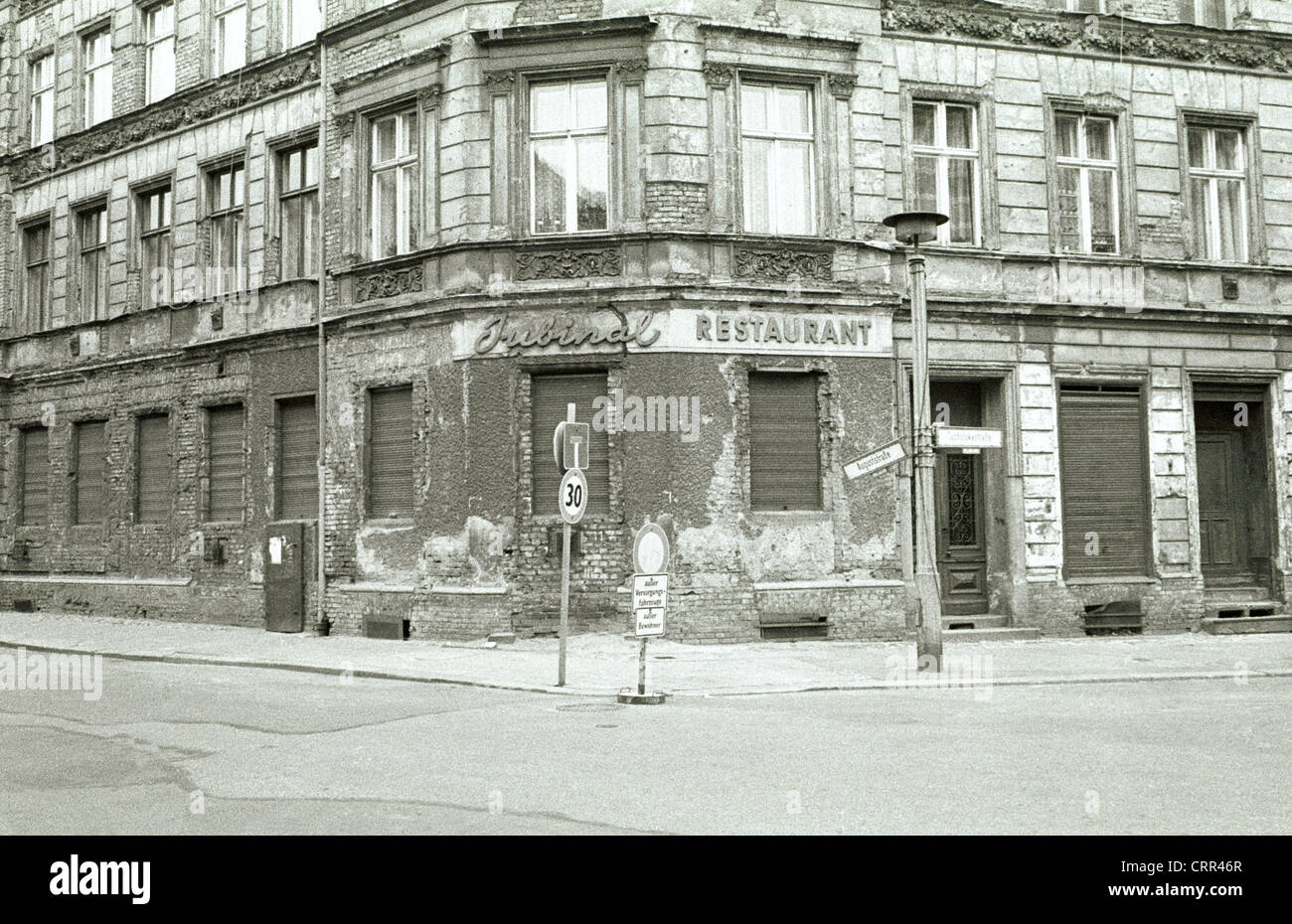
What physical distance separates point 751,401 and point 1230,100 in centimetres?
956

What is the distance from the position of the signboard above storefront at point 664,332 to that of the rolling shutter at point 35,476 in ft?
41.1

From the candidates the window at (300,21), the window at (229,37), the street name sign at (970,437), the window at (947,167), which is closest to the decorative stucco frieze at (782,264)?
the window at (947,167)

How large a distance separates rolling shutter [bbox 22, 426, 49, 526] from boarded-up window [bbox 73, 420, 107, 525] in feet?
3.65

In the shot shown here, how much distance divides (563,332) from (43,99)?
15.7 metres

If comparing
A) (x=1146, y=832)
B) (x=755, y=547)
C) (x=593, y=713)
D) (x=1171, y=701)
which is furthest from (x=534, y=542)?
(x=1146, y=832)

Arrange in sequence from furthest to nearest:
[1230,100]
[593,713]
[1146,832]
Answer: [1230,100] < [593,713] < [1146,832]

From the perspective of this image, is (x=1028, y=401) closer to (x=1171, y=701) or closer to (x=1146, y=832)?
(x=1171, y=701)

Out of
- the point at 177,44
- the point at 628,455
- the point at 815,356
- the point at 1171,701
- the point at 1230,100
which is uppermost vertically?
the point at 177,44

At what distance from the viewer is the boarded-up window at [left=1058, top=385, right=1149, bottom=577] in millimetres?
19328

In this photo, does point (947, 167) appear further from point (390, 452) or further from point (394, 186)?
point (390, 452)

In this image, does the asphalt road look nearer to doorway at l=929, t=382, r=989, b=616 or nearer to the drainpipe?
doorway at l=929, t=382, r=989, b=616

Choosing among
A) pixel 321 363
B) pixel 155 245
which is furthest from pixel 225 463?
pixel 155 245

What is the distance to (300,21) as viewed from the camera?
69.9ft

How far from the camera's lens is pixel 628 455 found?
1742 cm
